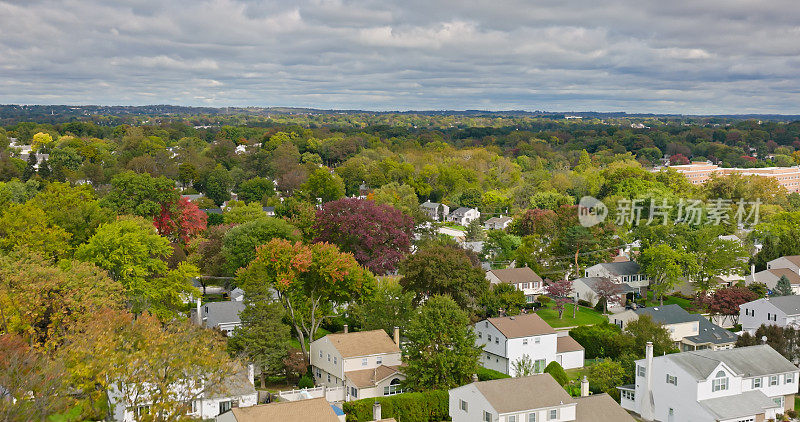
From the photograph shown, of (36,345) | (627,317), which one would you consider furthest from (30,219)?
(627,317)

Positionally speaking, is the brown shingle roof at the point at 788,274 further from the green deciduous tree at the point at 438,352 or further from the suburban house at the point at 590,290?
the green deciduous tree at the point at 438,352

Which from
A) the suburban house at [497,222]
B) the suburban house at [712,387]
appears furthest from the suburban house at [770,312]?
the suburban house at [497,222]

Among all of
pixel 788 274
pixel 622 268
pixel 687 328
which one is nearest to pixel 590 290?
pixel 622 268

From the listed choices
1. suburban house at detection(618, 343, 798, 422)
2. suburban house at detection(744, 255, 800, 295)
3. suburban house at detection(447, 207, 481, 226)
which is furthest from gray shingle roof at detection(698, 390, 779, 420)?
suburban house at detection(447, 207, 481, 226)

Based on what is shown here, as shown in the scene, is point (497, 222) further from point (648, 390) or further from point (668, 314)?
point (648, 390)

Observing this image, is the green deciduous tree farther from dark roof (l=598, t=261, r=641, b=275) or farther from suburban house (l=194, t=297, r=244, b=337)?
dark roof (l=598, t=261, r=641, b=275)

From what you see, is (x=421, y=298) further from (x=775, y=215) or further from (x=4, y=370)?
(x=775, y=215)
